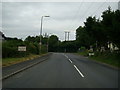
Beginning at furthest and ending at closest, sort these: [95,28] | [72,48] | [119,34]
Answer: [72,48] → [95,28] → [119,34]

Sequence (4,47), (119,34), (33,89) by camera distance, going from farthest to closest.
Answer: (4,47) < (119,34) < (33,89)

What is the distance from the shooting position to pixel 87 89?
11.8m

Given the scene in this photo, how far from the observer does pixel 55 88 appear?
11922mm

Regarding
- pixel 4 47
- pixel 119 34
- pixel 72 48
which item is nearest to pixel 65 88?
pixel 119 34

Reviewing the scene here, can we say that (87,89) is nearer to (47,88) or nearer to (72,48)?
(47,88)

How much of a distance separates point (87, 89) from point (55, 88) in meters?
1.40

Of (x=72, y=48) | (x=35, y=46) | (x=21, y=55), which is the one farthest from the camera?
(x=72, y=48)

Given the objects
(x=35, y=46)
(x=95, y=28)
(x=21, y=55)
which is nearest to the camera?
(x=21, y=55)

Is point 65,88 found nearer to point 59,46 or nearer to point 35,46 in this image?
point 35,46

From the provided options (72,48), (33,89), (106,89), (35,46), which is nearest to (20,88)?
(33,89)

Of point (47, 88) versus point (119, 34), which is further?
point (119, 34)

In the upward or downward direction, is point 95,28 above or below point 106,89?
above

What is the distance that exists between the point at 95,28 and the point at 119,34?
16610 mm

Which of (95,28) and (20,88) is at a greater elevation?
(95,28)
